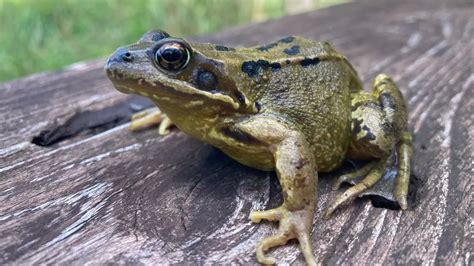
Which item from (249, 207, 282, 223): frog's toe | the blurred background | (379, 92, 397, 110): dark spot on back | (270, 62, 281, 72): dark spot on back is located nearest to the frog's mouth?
(270, 62, 281, 72): dark spot on back

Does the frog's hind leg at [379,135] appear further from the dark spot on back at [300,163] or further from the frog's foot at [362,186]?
the dark spot on back at [300,163]

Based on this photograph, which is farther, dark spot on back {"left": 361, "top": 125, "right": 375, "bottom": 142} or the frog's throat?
dark spot on back {"left": 361, "top": 125, "right": 375, "bottom": 142}

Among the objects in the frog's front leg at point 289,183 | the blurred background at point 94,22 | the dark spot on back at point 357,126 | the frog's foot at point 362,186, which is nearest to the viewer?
the frog's front leg at point 289,183

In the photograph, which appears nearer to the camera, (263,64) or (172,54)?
(172,54)

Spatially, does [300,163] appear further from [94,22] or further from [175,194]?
[94,22]

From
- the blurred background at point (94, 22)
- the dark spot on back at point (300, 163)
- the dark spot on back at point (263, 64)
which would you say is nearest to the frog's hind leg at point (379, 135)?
the dark spot on back at point (300, 163)

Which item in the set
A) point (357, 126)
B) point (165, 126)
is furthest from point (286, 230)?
point (165, 126)

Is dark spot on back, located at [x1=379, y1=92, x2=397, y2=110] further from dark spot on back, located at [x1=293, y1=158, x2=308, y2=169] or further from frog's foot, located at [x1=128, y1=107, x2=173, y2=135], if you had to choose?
frog's foot, located at [x1=128, y1=107, x2=173, y2=135]
